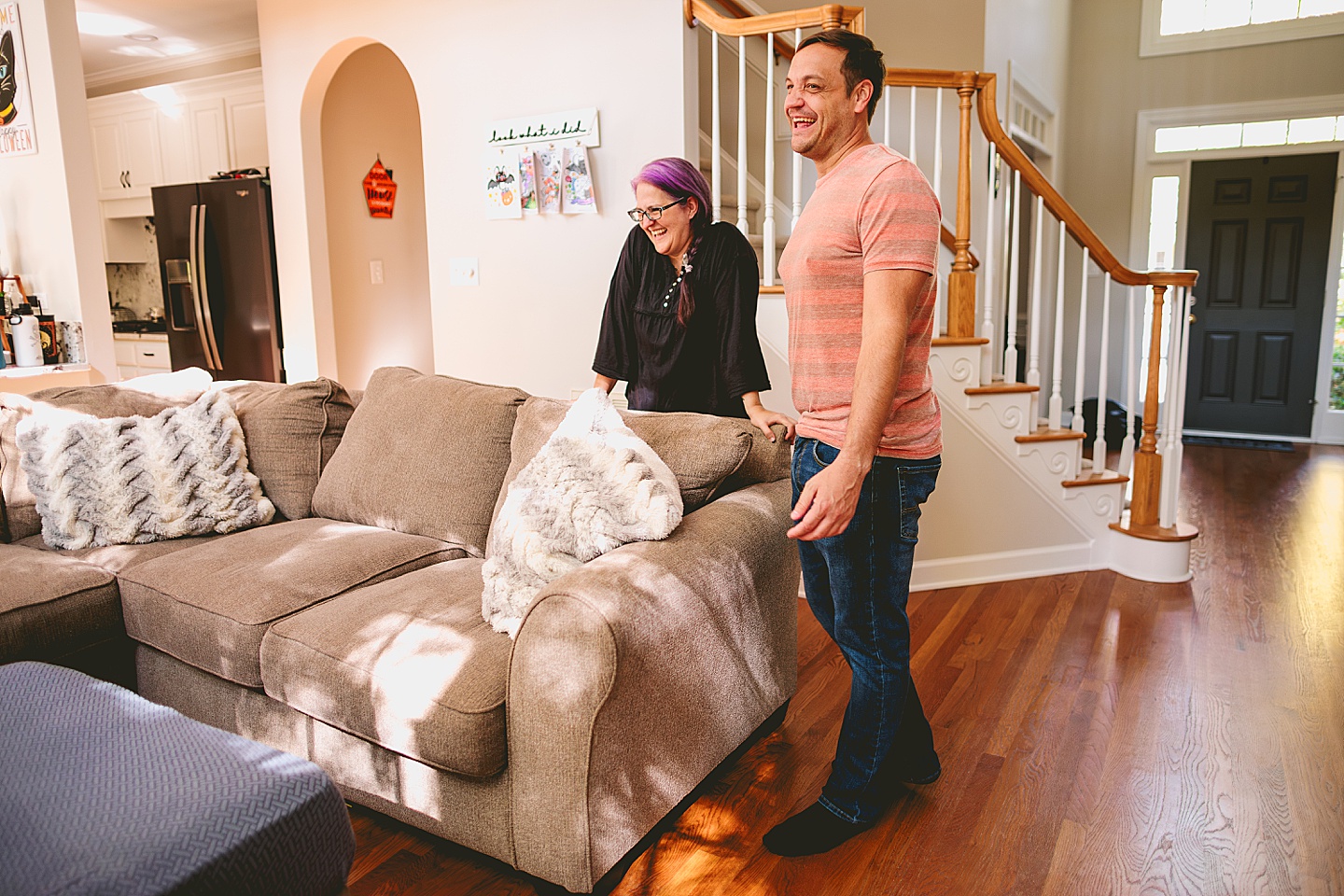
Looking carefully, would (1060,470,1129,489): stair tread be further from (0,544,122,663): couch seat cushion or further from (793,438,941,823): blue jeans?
(0,544,122,663): couch seat cushion

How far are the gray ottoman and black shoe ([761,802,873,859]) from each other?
0.88 metres

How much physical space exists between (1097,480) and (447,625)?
110 inches

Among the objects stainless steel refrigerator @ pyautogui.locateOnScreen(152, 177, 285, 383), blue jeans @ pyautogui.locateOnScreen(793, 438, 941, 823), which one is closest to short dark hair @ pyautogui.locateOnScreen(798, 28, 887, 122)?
blue jeans @ pyautogui.locateOnScreen(793, 438, 941, 823)

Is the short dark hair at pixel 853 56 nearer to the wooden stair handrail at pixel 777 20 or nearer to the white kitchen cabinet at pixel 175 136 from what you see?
the wooden stair handrail at pixel 777 20

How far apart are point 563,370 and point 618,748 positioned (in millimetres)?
2401

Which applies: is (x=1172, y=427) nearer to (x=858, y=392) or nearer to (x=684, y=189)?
(x=684, y=189)

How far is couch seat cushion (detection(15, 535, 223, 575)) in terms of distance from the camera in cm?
227

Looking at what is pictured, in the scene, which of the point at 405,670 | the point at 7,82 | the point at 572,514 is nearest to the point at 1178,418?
the point at 572,514

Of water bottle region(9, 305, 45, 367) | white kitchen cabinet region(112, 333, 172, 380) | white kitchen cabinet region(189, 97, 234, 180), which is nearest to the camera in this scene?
water bottle region(9, 305, 45, 367)

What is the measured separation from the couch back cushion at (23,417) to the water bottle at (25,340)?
1247 millimetres

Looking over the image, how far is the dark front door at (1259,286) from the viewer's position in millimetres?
6070

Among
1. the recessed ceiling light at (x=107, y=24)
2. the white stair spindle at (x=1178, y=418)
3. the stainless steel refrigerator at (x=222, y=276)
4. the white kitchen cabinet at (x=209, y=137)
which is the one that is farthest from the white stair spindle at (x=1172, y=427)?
the recessed ceiling light at (x=107, y=24)

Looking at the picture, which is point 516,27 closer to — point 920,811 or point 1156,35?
point 920,811

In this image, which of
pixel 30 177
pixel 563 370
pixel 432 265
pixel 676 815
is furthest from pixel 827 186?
pixel 30 177
